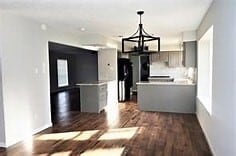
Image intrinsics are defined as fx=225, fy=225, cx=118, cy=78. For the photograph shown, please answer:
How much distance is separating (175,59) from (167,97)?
155 inches

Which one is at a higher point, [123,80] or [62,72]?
[62,72]

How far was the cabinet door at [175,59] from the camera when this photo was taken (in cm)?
1009

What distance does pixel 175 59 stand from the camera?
33.3ft

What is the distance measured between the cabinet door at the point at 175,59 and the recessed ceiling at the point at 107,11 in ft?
16.8

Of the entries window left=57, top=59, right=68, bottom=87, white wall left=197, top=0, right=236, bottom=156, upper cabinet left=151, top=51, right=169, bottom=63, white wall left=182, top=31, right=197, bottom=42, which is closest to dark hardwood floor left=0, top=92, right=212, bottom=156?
white wall left=197, top=0, right=236, bottom=156

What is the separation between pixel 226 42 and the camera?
2455 millimetres

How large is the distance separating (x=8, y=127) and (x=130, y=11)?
114 inches

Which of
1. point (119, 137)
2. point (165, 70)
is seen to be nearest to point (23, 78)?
point (119, 137)

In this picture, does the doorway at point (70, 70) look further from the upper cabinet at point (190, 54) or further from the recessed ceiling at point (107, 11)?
the recessed ceiling at point (107, 11)

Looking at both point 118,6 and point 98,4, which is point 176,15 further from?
point 98,4

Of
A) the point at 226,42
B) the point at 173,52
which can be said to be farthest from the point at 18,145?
the point at 173,52

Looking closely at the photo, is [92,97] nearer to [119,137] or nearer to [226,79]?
[119,137]

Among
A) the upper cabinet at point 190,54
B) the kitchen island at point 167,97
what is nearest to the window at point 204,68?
the upper cabinet at point 190,54

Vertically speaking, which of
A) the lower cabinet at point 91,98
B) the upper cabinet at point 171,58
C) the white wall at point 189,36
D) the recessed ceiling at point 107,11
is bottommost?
the lower cabinet at point 91,98
